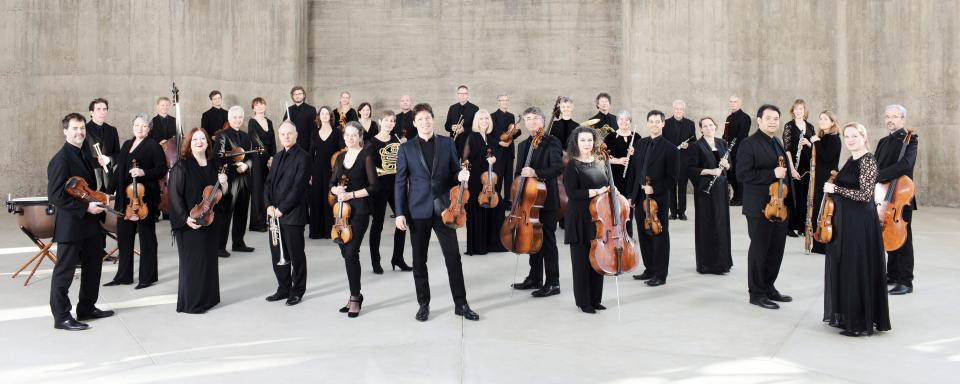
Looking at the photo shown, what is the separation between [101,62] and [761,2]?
1078 centimetres

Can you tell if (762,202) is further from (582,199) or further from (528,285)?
(528,285)

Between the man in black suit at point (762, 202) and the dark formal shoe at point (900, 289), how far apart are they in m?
1.09

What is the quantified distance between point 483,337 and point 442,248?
0.76 m

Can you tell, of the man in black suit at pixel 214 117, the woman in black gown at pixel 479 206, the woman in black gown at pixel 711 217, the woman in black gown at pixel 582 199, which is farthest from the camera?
the man in black suit at pixel 214 117

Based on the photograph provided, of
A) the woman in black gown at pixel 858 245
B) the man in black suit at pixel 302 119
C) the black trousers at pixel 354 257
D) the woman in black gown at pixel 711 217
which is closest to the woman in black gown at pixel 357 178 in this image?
the black trousers at pixel 354 257

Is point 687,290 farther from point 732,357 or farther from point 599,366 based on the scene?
point 599,366

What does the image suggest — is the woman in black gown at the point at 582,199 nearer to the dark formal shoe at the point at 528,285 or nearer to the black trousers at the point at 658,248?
the dark formal shoe at the point at 528,285

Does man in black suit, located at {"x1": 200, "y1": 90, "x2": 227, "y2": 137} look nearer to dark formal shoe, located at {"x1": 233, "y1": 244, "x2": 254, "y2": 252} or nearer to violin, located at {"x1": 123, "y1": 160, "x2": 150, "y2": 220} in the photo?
dark formal shoe, located at {"x1": 233, "y1": 244, "x2": 254, "y2": 252}

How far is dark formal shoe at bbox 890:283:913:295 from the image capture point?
6344 mm

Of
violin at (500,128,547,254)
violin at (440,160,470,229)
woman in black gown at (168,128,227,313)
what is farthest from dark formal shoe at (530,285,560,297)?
woman in black gown at (168,128,227,313)

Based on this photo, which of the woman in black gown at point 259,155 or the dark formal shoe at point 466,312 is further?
the woman in black gown at point 259,155

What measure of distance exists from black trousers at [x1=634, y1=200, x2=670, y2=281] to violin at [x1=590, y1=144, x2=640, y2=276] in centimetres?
133

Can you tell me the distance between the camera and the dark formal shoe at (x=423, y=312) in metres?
5.52

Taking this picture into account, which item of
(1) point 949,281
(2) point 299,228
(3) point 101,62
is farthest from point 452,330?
(3) point 101,62
